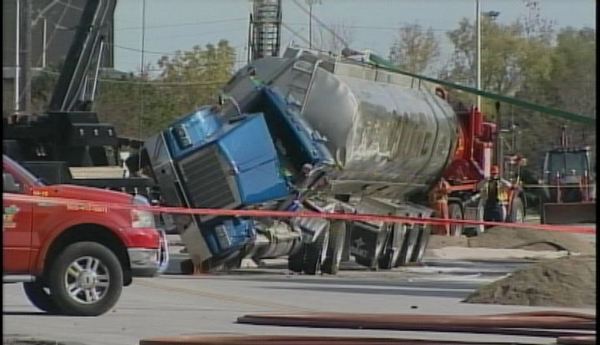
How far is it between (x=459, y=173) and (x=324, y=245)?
1127cm

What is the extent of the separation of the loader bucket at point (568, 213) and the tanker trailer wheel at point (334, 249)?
49.2 feet

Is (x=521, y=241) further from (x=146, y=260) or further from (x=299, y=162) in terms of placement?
(x=146, y=260)

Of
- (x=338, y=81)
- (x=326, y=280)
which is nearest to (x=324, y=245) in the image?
(x=326, y=280)

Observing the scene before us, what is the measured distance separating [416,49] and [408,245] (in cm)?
2962

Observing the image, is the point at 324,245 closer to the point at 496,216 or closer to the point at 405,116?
the point at 405,116

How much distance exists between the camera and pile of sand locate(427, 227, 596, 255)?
30844 millimetres

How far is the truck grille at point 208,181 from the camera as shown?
19.1m

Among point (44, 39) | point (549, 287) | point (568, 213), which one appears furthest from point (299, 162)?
point (568, 213)

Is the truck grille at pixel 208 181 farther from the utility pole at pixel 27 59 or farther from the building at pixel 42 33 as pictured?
the utility pole at pixel 27 59

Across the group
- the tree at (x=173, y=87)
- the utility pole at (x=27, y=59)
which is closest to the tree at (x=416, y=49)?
the tree at (x=173, y=87)

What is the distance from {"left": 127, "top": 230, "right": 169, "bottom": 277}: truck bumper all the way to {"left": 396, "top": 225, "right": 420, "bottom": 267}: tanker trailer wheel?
9802mm

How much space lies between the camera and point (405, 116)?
2325 centimetres

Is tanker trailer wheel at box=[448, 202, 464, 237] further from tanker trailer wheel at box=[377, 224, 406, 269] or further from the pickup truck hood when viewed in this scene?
the pickup truck hood

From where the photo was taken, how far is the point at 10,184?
13156 millimetres
